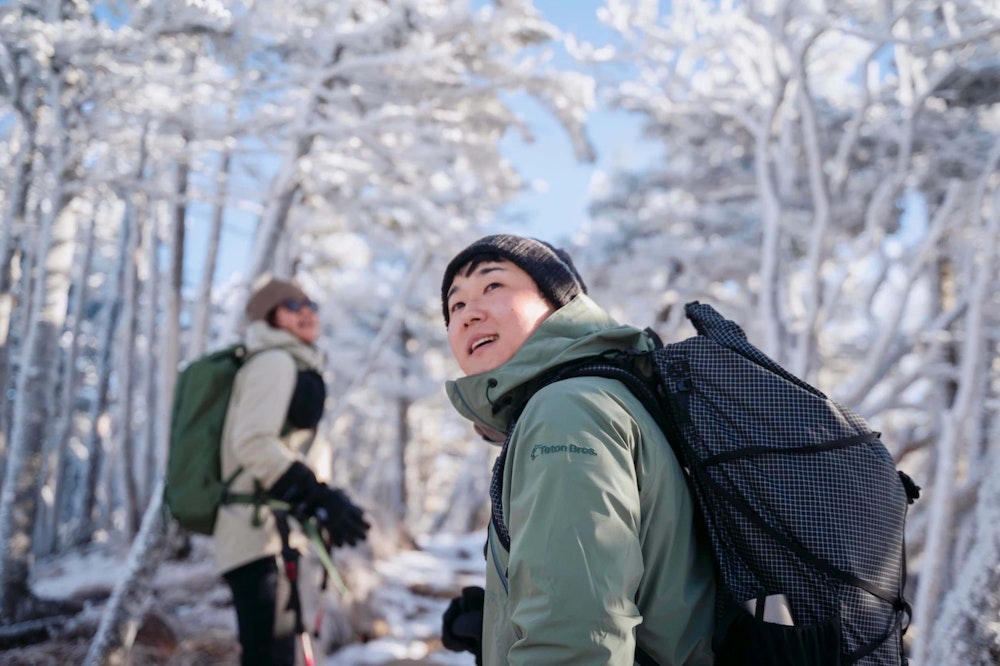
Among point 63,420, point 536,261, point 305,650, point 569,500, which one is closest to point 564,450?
point 569,500

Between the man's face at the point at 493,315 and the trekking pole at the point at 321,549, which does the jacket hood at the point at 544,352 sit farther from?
the trekking pole at the point at 321,549

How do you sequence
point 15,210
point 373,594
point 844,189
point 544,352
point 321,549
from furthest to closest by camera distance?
point 844,189, point 373,594, point 15,210, point 321,549, point 544,352

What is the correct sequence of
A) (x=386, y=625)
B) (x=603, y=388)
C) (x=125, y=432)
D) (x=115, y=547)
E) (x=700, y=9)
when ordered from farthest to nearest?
(x=115, y=547) → (x=125, y=432) → (x=700, y=9) → (x=386, y=625) → (x=603, y=388)

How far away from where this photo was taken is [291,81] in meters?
5.34

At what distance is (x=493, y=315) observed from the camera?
66.7 inches

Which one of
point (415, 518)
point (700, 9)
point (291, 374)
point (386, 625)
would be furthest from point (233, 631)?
point (415, 518)

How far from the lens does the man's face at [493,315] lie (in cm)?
168

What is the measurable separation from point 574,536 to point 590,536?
28 mm

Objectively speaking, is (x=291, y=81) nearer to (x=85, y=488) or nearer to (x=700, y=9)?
(x=700, y=9)

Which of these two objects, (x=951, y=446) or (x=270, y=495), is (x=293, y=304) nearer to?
(x=270, y=495)

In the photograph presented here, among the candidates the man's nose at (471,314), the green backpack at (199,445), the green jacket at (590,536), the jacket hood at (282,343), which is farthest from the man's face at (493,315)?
the green backpack at (199,445)

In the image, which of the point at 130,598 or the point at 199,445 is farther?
the point at 130,598

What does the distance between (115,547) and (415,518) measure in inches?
609

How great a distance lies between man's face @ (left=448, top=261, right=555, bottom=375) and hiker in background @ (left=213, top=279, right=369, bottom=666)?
5.37 ft
